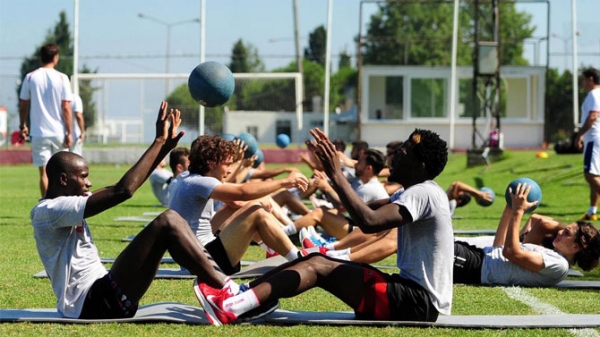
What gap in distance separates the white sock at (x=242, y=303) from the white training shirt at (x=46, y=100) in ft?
28.4

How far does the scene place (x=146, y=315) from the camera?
664 cm

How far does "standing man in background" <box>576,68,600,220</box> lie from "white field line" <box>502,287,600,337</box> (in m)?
6.93

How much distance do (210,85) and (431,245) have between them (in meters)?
3.25

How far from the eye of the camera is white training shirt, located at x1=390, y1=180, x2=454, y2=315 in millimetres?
6336

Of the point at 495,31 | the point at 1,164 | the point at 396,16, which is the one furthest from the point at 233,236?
the point at 396,16

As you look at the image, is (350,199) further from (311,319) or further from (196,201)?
(196,201)

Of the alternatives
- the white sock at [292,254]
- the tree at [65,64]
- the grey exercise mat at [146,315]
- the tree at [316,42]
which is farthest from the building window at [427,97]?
the tree at [316,42]

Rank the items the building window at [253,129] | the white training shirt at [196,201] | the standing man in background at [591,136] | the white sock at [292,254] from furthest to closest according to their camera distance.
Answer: the building window at [253,129] < the standing man in background at [591,136] < the white sock at [292,254] < the white training shirt at [196,201]

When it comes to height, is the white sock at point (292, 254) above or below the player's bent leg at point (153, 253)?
below

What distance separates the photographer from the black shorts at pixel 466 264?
8844mm

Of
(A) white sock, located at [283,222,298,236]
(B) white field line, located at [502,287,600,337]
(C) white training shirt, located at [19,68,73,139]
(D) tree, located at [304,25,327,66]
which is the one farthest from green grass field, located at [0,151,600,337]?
(D) tree, located at [304,25,327,66]

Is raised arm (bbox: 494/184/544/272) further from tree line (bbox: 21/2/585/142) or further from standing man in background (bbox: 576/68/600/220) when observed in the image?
tree line (bbox: 21/2/585/142)

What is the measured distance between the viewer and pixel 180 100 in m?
45.7

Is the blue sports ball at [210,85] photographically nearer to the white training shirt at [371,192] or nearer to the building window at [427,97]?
the white training shirt at [371,192]
